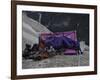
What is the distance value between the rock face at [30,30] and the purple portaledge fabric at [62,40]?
6 centimetres

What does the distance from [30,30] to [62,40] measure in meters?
0.32

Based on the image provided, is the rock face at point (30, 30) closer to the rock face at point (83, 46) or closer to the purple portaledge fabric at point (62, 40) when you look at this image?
the purple portaledge fabric at point (62, 40)

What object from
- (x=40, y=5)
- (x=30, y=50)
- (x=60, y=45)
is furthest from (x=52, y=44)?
(x=40, y=5)

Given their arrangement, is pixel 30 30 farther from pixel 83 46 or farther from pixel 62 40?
pixel 83 46

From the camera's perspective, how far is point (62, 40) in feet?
5.80

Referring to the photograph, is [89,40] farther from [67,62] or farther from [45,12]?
[45,12]

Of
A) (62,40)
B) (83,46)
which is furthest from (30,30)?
(83,46)

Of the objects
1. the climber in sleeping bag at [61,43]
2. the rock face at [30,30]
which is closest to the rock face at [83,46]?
the climber in sleeping bag at [61,43]

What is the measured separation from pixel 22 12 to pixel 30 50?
1.12 ft

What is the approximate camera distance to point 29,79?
5.50 feet

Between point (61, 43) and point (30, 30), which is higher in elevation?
point (30, 30)

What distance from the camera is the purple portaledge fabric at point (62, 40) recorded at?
68.0 inches

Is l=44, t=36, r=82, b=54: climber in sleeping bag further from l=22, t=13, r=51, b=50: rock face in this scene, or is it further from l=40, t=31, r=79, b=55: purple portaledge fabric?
l=22, t=13, r=51, b=50: rock face

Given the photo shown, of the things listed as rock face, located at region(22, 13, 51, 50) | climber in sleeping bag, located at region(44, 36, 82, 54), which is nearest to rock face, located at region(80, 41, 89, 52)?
climber in sleeping bag, located at region(44, 36, 82, 54)
